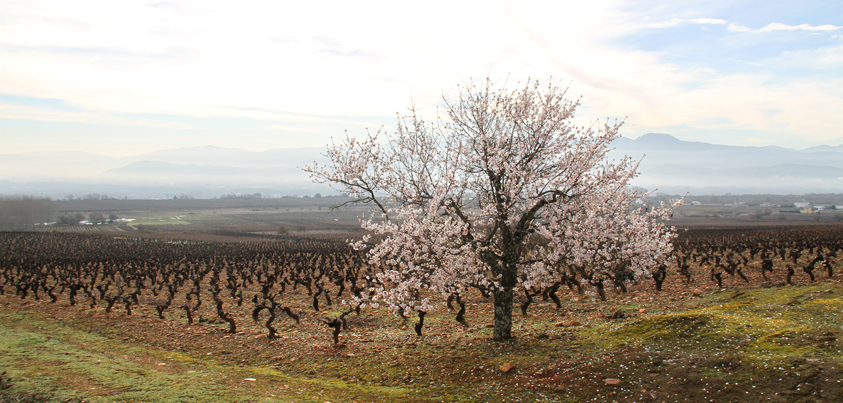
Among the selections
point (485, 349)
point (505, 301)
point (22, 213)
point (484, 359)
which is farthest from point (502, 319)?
point (22, 213)

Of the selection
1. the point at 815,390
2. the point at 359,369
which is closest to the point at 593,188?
the point at 815,390

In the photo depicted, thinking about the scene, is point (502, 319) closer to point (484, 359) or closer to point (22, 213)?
point (484, 359)

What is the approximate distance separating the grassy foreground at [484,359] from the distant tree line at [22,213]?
146 m

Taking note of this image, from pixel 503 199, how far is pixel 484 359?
14.8ft

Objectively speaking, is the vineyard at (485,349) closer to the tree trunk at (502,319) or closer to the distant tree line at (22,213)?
the tree trunk at (502,319)

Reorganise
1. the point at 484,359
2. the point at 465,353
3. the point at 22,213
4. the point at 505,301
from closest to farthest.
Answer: the point at 484,359 < the point at 465,353 < the point at 505,301 < the point at 22,213

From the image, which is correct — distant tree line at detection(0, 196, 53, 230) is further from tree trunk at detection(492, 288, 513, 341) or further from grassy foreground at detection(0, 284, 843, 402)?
tree trunk at detection(492, 288, 513, 341)

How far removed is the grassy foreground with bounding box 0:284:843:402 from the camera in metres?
8.79

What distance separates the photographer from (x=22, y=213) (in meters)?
131

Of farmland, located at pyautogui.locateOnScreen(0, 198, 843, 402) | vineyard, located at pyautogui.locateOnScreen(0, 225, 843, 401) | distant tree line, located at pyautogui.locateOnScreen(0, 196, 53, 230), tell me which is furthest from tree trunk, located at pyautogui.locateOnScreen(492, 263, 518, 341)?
distant tree line, located at pyautogui.locateOnScreen(0, 196, 53, 230)

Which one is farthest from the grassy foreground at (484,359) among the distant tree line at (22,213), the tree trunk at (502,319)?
the distant tree line at (22,213)

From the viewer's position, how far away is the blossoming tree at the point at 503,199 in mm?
12656

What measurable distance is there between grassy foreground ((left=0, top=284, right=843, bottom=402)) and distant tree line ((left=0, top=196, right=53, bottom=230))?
481 ft

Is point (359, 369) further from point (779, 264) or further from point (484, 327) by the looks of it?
point (779, 264)
